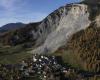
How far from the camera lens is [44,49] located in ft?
512

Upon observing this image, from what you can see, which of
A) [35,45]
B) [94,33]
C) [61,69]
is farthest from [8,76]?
[35,45]

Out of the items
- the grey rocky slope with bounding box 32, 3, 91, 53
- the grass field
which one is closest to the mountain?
the grey rocky slope with bounding box 32, 3, 91, 53

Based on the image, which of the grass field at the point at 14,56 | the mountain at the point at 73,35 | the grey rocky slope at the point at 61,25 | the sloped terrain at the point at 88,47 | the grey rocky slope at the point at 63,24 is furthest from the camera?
the grey rocky slope at the point at 61,25

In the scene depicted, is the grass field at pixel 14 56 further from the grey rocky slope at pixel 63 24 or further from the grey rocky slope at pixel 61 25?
the grey rocky slope at pixel 63 24

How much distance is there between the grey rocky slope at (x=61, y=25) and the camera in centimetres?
15750

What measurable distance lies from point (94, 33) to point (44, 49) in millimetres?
23196

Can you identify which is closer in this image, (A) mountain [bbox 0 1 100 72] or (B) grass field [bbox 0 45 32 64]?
(A) mountain [bbox 0 1 100 72]

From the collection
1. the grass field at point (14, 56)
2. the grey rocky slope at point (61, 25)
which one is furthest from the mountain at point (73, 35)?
the grass field at point (14, 56)

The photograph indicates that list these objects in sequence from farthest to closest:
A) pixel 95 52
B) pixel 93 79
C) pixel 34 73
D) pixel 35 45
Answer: pixel 35 45, pixel 95 52, pixel 34 73, pixel 93 79

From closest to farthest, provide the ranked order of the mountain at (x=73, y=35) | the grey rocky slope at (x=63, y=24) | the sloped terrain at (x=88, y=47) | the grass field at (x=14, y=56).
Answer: the sloped terrain at (x=88, y=47)
the mountain at (x=73, y=35)
the grass field at (x=14, y=56)
the grey rocky slope at (x=63, y=24)

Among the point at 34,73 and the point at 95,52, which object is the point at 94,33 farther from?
the point at 34,73

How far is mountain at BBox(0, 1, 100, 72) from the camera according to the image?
138 metres

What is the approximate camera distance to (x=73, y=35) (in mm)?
154875

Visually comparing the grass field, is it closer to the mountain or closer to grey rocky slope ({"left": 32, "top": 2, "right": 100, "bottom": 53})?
the mountain
